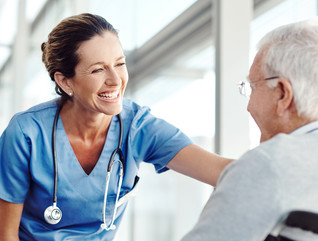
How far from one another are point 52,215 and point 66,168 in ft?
0.51

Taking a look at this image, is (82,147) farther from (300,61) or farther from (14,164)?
(300,61)

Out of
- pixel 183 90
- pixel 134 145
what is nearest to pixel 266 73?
pixel 134 145

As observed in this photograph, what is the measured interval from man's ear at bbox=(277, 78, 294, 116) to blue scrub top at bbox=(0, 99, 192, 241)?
1.71ft

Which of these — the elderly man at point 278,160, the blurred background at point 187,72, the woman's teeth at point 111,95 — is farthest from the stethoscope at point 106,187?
the elderly man at point 278,160

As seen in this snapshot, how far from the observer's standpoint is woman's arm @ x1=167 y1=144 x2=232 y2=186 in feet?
4.46

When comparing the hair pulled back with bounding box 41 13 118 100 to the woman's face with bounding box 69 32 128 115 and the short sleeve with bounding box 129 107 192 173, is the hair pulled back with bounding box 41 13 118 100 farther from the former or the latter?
the short sleeve with bounding box 129 107 192 173

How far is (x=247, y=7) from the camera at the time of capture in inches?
79.0

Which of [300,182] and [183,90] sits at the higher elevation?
[183,90]

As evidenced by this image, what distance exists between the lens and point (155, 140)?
1.49m

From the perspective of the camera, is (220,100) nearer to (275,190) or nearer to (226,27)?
(226,27)

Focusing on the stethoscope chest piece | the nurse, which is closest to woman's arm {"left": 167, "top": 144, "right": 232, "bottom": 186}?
the nurse

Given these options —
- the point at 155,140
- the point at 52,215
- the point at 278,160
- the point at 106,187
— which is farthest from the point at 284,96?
the point at 52,215

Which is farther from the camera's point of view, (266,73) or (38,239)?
(38,239)

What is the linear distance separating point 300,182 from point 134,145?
763mm
